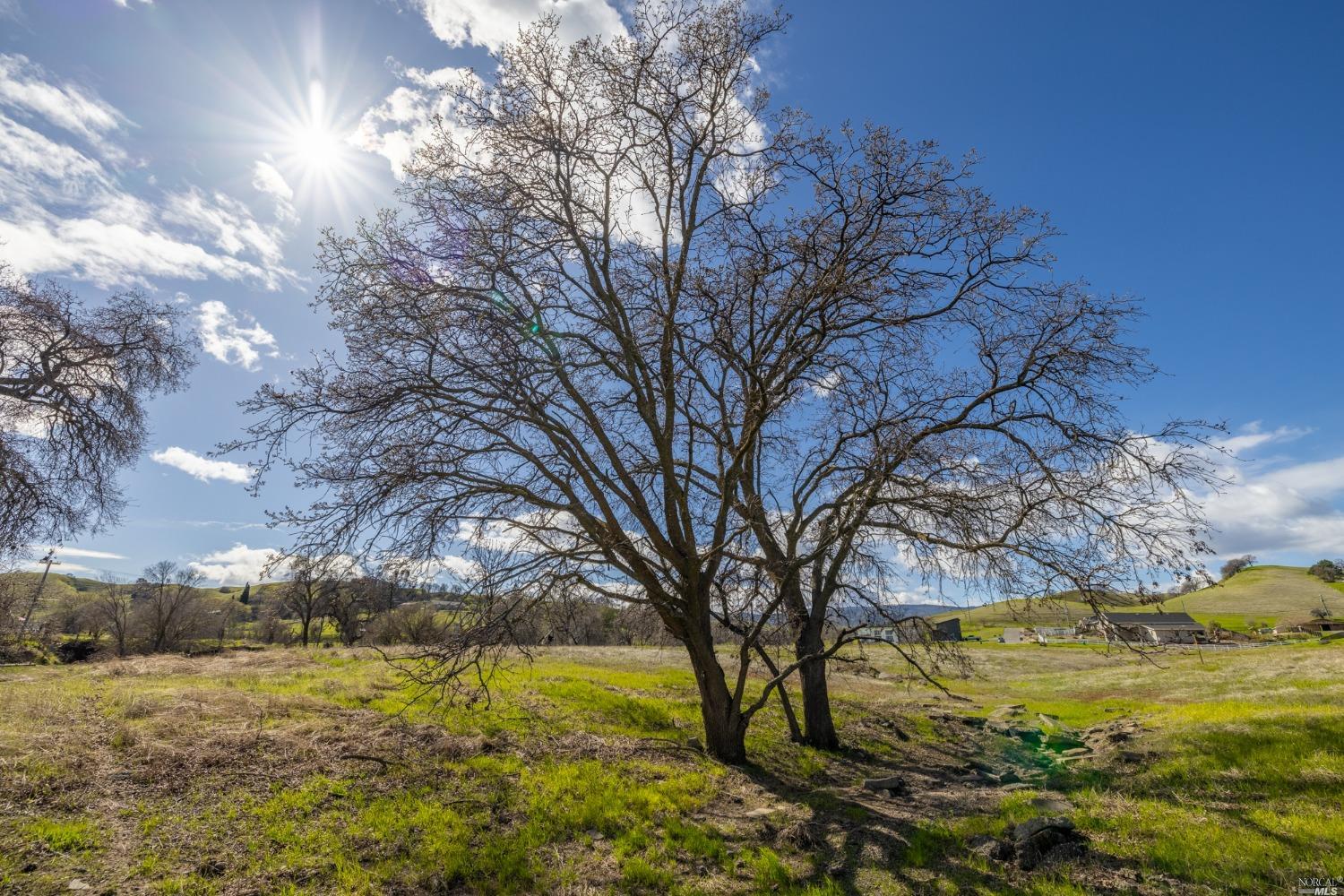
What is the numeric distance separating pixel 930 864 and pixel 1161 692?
3388 centimetres

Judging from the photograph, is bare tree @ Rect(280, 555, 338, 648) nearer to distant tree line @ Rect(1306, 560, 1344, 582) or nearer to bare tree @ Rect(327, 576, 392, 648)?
bare tree @ Rect(327, 576, 392, 648)

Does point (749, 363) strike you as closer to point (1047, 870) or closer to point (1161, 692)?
point (1047, 870)

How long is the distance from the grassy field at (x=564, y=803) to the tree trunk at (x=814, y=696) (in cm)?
66

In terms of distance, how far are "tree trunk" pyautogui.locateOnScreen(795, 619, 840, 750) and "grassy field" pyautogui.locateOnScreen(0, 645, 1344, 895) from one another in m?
0.66

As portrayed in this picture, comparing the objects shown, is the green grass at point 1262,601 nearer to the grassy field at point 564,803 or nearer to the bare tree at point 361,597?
the grassy field at point 564,803

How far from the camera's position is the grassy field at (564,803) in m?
6.11

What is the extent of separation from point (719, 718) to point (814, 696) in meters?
3.69

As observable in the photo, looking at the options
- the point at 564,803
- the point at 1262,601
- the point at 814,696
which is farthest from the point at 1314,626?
the point at 564,803

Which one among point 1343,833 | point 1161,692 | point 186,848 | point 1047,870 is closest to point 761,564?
point 1047,870

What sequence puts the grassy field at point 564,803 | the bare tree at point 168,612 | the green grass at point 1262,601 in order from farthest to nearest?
1. the green grass at point 1262,601
2. the bare tree at point 168,612
3. the grassy field at point 564,803

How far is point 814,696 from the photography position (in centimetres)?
1455

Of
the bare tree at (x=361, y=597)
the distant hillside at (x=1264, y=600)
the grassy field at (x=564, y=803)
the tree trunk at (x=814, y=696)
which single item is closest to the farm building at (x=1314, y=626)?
the distant hillside at (x=1264, y=600)

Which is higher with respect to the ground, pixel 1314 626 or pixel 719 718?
pixel 719 718

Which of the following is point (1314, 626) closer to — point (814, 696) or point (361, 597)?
point (814, 696)
